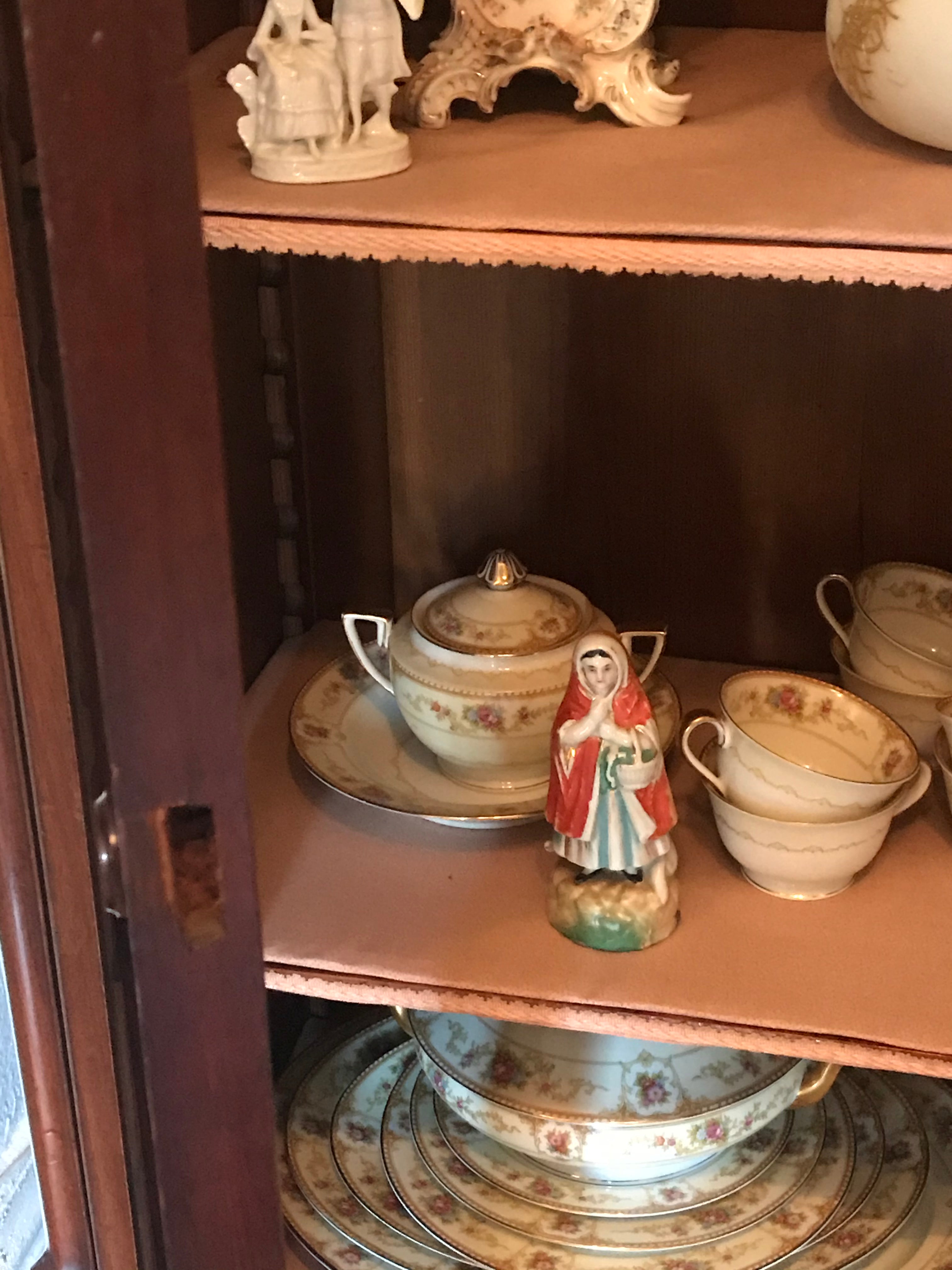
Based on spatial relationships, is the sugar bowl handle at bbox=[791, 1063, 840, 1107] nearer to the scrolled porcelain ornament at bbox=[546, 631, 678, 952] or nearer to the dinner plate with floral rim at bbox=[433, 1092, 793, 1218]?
the dinner plate with floral rim at bbox=[433, 1092, 793, 1218]

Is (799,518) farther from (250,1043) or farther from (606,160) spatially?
(250,1043)

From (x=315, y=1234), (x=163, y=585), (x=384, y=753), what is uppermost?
(x=163, y=585)

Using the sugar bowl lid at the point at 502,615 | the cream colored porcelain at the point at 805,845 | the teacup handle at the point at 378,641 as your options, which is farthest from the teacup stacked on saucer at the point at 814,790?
the teacup handle at the point at 378,641

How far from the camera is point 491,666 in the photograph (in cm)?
91

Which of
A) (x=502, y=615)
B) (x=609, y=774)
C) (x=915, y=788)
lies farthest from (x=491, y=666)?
(x=915, y=788)

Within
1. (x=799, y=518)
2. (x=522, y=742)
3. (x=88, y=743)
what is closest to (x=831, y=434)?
(x=799, y=518)

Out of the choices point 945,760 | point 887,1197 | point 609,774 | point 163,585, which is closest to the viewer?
point 163,585

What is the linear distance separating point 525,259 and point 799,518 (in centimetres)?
45

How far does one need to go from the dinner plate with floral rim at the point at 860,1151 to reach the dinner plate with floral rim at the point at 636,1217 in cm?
3

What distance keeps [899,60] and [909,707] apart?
1.41ft

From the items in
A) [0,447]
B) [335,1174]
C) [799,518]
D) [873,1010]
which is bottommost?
[335,1174]

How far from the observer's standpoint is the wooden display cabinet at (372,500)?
63 cm

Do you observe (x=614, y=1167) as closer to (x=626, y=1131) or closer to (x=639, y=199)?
(x=626, y=1131)

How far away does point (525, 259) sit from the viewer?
647mm
